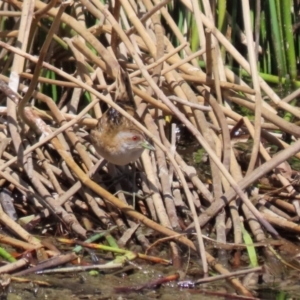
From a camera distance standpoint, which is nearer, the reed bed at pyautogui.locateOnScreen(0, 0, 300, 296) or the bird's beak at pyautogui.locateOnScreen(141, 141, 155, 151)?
the reed bed at pyautogui.locateOnScreen(0, 0, 300, 296)

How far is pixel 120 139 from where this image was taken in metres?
5.05

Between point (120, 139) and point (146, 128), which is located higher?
point (146, 128)

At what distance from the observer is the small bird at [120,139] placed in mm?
4945

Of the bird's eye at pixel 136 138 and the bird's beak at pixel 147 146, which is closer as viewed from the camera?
the bird's beak at pixel 147 146

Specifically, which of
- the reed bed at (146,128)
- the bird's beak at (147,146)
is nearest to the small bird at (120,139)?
the bird's beak at (147,146)

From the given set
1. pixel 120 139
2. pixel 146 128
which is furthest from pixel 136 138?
pixel 146 128

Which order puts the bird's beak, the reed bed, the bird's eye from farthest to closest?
the bird's eye → the bird's beak → the reed bed

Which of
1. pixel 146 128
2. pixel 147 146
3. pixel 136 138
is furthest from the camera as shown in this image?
pixel 136 138

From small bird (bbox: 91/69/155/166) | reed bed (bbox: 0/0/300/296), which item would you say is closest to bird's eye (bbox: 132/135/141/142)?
small bird (bbox: 91/69/155/166)

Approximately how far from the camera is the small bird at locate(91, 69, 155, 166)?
4.95 metres

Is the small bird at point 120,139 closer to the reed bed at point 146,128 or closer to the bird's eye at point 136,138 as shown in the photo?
the bird's eye at point 136,138

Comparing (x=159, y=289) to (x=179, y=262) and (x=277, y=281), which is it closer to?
(x=179, y=262)

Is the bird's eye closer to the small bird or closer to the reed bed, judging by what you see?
the small bird

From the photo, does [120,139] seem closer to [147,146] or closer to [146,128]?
[147,146]
